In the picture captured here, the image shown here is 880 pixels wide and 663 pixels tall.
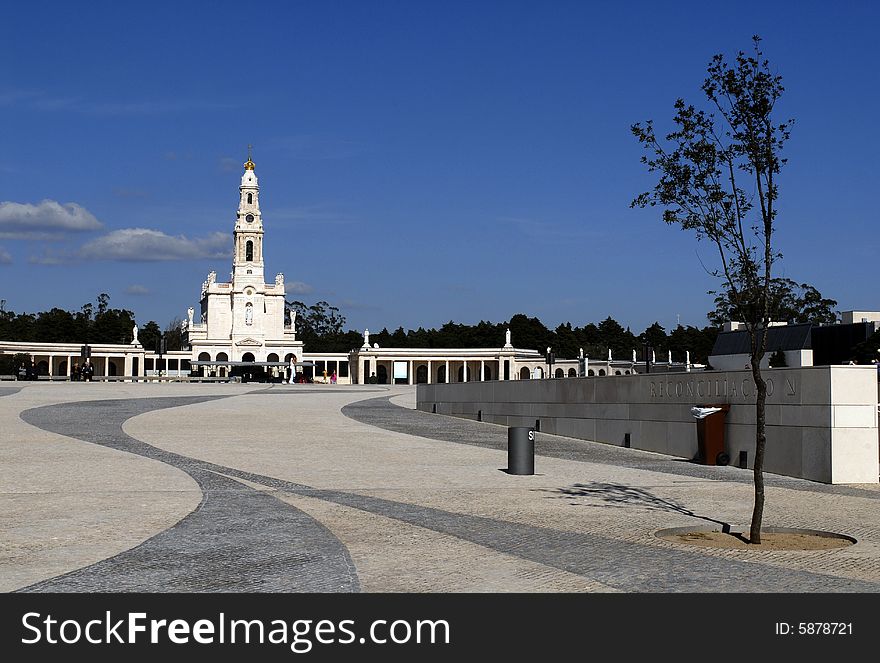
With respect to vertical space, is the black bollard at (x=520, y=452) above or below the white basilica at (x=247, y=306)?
below

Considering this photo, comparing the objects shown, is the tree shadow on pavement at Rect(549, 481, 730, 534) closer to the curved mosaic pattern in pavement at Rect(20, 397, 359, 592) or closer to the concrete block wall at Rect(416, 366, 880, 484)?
the concrete block wall at Rect(416, 366, 880, 484)

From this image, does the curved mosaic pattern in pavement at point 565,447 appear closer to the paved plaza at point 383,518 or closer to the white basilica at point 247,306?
the paved plaza at point 383,518

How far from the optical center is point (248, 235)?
160000 millimetres

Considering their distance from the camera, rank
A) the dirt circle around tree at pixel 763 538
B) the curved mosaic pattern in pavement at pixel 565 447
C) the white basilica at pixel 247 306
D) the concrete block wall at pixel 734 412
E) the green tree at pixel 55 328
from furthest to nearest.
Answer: the green tree at pixel 55 328, the white basilica at pixel 247 306, the curved mosaic pattern in pavement at pixel 565 447, the concrete block wall at pixel 734 412, the dirt circle around tree at pixel 763 538

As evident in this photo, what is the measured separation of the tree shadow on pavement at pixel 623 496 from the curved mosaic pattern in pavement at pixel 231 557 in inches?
177

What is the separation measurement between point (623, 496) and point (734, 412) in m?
6.84

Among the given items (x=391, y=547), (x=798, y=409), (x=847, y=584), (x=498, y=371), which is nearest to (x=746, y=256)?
(x=847, y=584)

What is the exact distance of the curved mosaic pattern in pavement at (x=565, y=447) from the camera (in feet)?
59.5

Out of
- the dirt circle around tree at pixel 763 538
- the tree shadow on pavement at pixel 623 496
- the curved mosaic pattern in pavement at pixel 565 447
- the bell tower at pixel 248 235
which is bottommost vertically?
the curved mosaic pattern in pavement at pixel 565 447

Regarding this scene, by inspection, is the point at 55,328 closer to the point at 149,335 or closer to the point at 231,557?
the point at 149,335

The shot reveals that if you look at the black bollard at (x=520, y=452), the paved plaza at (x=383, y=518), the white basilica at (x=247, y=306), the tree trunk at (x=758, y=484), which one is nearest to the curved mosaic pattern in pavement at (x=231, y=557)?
the paved plaza at (x=383, y=518)

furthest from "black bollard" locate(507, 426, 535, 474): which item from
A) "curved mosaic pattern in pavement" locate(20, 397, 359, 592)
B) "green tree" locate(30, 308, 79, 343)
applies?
"green tree" locate(30, 308, 79, 343)
